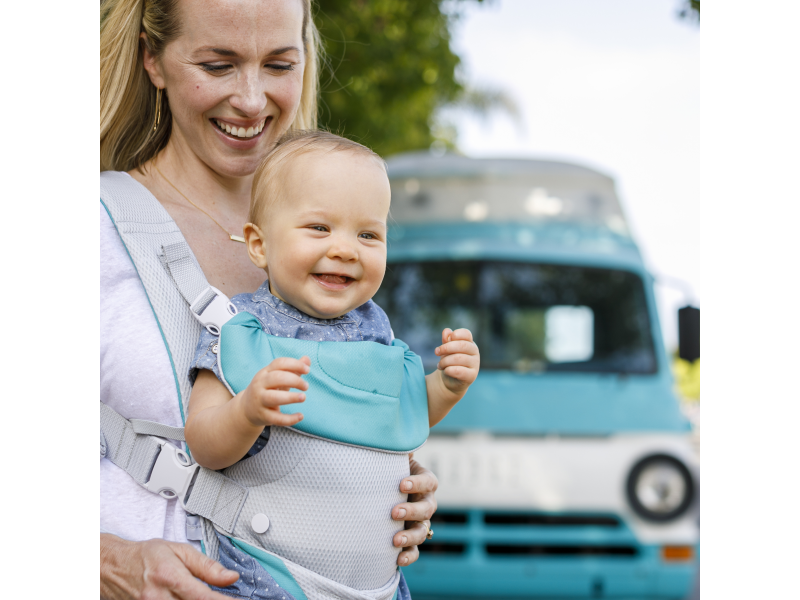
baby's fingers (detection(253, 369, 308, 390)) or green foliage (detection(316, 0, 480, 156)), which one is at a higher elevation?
green foliage (detection(316, 0, 480, 156))

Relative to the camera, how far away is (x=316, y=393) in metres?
1.47

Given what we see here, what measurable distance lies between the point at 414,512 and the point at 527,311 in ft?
10.9

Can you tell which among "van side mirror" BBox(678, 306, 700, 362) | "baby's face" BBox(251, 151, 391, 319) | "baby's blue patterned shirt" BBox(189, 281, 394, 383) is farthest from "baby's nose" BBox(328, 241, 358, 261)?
"van side mirror" BBox(678, 306, 700, 362)

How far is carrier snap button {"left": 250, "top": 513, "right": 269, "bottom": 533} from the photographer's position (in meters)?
1.46

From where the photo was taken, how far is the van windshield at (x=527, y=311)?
476cm

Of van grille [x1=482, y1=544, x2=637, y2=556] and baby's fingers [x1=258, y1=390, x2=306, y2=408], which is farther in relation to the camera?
van grille [x1=482, y1=544, x2=637, y2=556]

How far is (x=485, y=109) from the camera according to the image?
62.5ft

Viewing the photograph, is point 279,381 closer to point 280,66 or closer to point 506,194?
point 280,66

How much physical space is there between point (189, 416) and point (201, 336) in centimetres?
16

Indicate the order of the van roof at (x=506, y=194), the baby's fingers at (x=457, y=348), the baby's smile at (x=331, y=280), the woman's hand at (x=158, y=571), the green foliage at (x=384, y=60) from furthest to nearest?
the green foliage at (x=384, y=60) < the van roof at (x=506, y=194) < the baby's fingers at (x=457, y=348) < the baby's smile at (x=331, y=280) < the woman's hand at (x=158, y=571)

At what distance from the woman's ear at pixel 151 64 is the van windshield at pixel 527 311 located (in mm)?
3022

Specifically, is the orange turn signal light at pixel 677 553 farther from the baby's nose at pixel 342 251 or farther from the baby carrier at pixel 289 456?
the baby's nose at pixel 342 251

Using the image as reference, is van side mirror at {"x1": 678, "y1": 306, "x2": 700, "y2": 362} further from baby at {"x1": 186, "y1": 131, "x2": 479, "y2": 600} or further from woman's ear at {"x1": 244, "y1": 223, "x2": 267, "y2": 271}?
woman's ear at {"x1": 244, "y1": 223, "x2": 267, "y2": 271}

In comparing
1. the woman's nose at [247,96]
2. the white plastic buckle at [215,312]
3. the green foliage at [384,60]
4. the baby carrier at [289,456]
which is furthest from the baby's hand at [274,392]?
the green foliage at [384,60]
